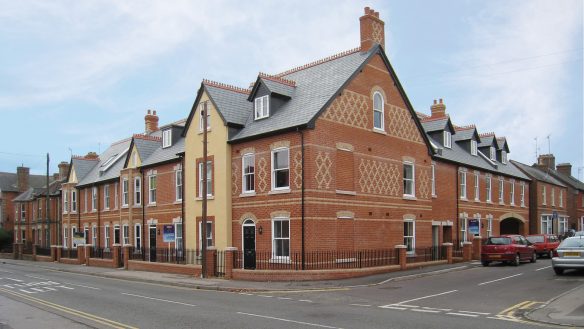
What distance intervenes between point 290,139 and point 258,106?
12.4 feet

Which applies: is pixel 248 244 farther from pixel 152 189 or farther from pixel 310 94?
pixel 152 189

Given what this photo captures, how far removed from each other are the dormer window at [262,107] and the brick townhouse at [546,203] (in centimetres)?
3033

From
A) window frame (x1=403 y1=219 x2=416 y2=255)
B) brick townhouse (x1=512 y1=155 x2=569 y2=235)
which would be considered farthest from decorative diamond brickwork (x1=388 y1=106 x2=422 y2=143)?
brick townhouse (x1=512 y1=155 x2=569 y2=235)

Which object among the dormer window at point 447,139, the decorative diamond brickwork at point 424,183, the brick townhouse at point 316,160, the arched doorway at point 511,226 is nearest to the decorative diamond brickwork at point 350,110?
the brick townhouse at point 316,160

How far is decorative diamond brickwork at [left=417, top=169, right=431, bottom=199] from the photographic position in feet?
101

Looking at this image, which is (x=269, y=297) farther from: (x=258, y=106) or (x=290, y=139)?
(x=258, y=106)

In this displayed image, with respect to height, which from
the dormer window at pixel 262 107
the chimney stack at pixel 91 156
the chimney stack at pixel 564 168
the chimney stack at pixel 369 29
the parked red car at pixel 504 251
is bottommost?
the parked red car at pixel 504 251

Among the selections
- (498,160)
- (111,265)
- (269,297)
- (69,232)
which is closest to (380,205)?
(269,297)

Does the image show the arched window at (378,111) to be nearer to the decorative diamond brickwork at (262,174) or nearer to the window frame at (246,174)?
the decorative diamond brickwork at (262,174)

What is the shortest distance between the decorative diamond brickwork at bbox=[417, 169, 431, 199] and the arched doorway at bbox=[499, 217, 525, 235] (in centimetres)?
1744

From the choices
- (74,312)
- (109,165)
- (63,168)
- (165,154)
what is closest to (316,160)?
(74,312)

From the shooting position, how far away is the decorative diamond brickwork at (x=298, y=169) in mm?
23891

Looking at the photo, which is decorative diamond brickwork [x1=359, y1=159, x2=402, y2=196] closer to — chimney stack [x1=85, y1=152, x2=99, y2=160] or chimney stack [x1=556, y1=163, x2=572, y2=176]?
chimney stack [x1=85, y1=152, x2=99, y2=160]

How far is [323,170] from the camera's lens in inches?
953
